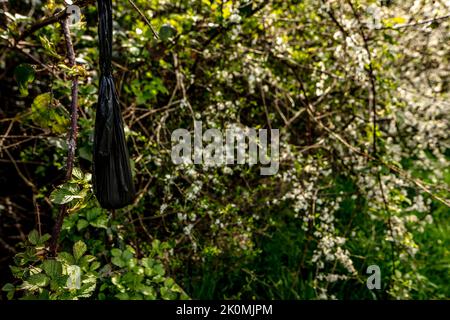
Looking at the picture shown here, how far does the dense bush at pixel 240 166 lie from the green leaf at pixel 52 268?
15.3 inches

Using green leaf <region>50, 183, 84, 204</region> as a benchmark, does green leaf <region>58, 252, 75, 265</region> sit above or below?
below

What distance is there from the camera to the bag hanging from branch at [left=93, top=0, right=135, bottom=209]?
89cm

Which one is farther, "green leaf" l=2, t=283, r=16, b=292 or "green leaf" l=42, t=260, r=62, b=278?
"green leaf" l=2, t=283, r=16, b=292

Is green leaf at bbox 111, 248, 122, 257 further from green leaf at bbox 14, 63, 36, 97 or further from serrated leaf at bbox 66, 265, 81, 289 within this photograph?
green leaf at bbox 14, 63, 36, 97

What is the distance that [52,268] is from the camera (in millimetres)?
1028

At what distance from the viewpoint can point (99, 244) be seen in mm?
1522

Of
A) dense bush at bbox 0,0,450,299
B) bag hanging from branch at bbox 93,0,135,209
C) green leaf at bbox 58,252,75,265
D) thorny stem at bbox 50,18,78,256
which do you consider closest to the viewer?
bag hanging from branch at bbox 93,0,135,209

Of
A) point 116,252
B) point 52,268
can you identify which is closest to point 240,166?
point 116,252

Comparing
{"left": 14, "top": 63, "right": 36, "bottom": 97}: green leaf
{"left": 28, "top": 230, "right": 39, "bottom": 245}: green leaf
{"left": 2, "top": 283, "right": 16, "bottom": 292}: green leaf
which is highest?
{"left": 14, "top": 63, "right": 36, "bottom": 97}: green leaf

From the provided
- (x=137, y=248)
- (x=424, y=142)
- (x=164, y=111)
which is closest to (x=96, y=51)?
(x=164, y=111)

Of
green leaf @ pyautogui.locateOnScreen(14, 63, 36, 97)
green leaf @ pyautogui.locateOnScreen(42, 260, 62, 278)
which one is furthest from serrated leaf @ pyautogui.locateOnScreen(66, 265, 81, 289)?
green leaf @ pyautogui.locateOnScreen(14, 63, 36, 97)

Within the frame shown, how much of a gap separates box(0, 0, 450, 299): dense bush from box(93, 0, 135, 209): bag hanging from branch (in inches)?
21.3
